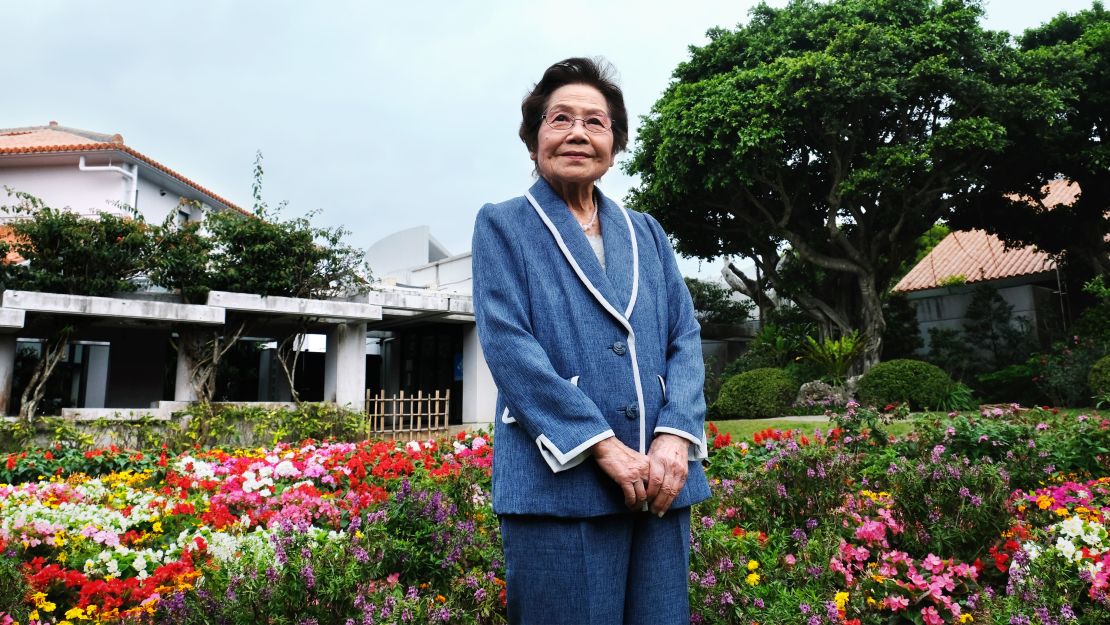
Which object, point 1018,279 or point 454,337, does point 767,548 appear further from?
point 1018,279

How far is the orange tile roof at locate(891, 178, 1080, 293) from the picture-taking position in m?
16.7

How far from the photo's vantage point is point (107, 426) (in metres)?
8.20

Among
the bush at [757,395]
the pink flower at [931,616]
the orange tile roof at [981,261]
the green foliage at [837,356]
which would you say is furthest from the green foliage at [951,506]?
the orange tile roof at [981,261]

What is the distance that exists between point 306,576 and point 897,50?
1312 centimetres

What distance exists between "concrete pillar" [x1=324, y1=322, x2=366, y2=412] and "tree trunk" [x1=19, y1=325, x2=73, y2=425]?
350 cm

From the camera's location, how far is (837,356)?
13.6 meters

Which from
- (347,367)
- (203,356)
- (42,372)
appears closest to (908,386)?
(347,367)

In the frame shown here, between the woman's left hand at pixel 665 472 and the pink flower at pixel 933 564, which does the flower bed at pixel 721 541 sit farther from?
the woman's left hand at pixel 665 472

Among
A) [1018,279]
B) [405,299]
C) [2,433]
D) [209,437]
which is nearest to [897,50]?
[1018,279]

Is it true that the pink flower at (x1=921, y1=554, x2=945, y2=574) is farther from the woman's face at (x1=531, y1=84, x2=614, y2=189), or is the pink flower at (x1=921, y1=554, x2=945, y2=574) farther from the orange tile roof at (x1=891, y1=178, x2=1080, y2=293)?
the orange tile roof at (x1=891, y1=178, x2=1080, y2=293)

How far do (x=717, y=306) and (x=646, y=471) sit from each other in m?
19.6

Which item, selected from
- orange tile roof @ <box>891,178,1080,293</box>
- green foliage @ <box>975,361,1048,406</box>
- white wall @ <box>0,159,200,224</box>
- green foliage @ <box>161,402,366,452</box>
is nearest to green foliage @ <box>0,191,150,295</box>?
green foliage @ <box>161,402,366,452</box>

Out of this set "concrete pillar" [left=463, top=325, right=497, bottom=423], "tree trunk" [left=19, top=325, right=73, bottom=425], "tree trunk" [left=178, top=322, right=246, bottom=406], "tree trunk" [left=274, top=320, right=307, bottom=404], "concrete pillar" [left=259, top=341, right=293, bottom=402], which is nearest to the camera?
"tree trunk" [left=19, top=325, right=73, bottom=425]

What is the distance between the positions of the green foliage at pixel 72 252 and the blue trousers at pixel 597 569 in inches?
372
